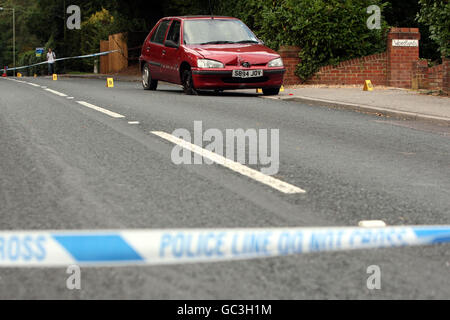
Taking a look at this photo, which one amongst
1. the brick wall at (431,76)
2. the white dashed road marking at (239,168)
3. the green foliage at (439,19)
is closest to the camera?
the white dashed road marking at (239,168)

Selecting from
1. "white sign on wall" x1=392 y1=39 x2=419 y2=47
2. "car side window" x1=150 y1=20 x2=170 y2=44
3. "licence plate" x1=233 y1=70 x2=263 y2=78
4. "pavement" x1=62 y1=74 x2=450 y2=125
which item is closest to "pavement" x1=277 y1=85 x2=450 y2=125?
"pavement" x1=62 y1=74 x2=450 y2=125

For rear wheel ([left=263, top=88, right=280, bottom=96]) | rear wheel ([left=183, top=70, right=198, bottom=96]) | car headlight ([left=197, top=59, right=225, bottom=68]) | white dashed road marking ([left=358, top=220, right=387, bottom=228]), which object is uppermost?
car headlight ([left=197, top=59, right=225, bottom=68])

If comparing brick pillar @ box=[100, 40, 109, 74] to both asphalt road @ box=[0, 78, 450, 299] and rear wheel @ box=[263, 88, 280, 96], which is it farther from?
asphalt road @ box=[0, 78, 450, 299]

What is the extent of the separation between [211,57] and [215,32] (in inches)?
62.4

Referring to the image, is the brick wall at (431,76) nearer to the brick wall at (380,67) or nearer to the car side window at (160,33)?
the brick wall at (380,67)

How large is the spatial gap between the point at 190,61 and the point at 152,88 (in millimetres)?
3186

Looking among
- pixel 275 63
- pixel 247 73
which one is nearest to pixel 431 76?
pixel 275 63

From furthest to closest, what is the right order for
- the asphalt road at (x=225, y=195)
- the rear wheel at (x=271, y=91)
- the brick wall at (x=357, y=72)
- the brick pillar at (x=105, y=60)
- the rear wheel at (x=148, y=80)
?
the brick pillar at (x=105, y=60) < the brick wall at (x=357, y=72) < the rear wheel at (x=148, y=80) < the rear wheel at (x=271, y=91) < the asphalt road at (x=225, y=195)

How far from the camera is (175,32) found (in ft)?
58.3

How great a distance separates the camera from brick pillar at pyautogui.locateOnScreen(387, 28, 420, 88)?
1933 cm

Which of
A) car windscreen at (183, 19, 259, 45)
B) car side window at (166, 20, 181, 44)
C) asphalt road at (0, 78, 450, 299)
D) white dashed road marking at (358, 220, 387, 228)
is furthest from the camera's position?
car side window at (166, 20, 181, 44)

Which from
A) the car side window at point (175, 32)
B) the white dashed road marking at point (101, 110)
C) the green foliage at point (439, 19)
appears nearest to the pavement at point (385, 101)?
the green foliage at point (439, 19)

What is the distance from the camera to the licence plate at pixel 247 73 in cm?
1590
